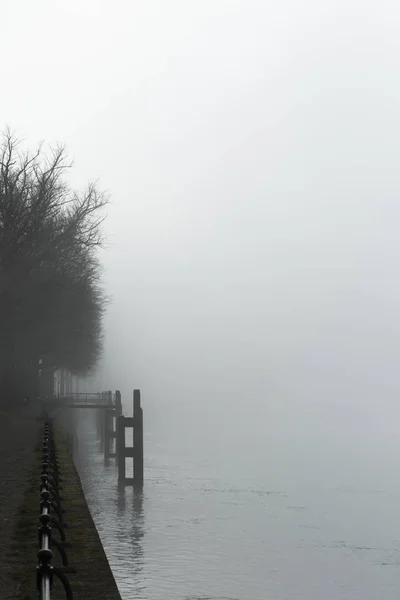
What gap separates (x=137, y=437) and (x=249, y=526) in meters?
13.4

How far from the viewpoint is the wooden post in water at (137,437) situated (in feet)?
171

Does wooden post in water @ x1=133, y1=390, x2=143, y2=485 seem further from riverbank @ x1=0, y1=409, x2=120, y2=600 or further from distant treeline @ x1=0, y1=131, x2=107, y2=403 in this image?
riverbank @ x1=0, y1=409, x2=120, y2=600

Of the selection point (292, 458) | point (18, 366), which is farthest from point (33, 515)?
point (292, 458)

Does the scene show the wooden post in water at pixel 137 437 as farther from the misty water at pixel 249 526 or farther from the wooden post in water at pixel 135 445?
the misty water at pixel 249 526

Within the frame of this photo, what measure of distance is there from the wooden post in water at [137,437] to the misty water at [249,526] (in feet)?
4.08

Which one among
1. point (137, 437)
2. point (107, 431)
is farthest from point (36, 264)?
point (107, 431)

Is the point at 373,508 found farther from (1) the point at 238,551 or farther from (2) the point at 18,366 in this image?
(2) the point at 18,366

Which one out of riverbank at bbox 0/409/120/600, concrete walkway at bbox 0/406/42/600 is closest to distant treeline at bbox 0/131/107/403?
concrete walkway at bbox 0/406/42/600

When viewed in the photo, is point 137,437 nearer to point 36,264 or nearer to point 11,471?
point 36,264

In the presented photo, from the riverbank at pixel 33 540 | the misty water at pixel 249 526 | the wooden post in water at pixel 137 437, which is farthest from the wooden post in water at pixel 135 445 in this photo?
the riverbank at pixel 33 540

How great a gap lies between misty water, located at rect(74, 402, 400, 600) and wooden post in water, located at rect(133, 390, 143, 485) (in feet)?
4.08

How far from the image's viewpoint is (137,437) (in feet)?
173

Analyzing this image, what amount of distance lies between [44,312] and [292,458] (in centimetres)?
4949

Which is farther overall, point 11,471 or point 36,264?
point 36,264
